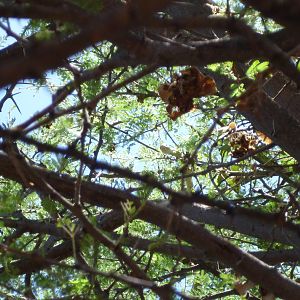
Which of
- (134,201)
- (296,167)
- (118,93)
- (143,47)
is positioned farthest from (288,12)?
(118,93)

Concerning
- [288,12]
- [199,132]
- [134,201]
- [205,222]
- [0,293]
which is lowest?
[288,12]

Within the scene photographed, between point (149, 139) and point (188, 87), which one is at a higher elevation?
point (149, 139)

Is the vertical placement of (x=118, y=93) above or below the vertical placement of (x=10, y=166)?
above

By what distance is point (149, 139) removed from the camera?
11.8 ft

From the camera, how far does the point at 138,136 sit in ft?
10.8

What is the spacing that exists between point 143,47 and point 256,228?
1228 millimetres

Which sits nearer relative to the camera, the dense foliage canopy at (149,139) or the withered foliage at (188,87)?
the dense foliage canopy at (149,139)

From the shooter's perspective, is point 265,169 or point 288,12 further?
point 265,169

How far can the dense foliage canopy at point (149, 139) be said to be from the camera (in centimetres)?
115

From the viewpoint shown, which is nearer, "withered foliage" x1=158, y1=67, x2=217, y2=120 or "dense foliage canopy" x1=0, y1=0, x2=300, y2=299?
"dense foliage canopy" x1=0, y1=0, x2=300, y2=299

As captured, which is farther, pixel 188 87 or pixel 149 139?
pixel 149 139

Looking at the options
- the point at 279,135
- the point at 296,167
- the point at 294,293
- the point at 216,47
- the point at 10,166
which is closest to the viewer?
the point at 216,47

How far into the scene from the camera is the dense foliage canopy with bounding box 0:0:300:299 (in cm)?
115

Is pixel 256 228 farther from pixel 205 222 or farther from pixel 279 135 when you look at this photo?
pixel 279 135
